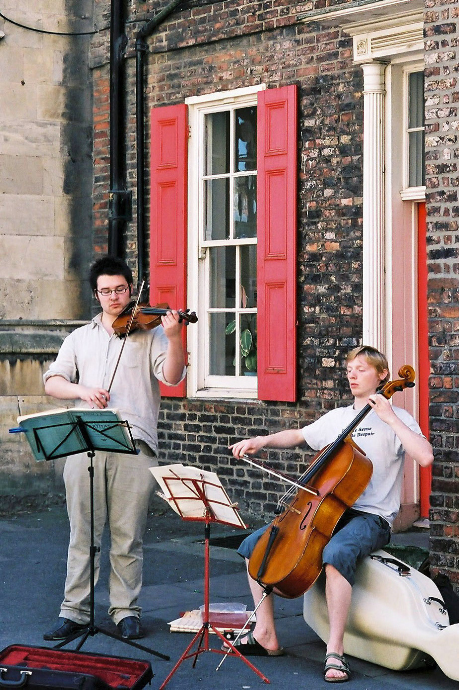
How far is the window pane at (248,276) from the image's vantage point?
31.9 feet

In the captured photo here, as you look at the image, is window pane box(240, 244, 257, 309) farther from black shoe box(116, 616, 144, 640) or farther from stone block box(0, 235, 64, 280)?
black shoe box(116, 616, 144, 640)

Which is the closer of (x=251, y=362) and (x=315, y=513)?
→ (x=315, y=513)

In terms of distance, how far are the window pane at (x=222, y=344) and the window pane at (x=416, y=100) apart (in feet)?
7.54

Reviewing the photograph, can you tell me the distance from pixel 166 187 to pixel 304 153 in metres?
1.55

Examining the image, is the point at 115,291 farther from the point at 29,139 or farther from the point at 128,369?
the point at 29,139

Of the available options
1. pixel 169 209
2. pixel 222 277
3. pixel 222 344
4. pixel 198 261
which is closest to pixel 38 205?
pixel 169 209

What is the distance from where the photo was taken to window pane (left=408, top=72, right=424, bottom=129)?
8.63 metres

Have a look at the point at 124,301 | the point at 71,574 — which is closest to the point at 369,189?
the point at 124,301

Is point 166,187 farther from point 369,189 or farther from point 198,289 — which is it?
point 369,189

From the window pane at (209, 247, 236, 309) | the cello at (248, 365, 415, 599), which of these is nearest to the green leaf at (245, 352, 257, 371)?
the window pane at (209, 247, 236, 309)

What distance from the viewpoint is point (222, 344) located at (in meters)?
10.0

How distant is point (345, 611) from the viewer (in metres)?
5.43

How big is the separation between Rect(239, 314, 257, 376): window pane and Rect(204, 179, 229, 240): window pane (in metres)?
0.74

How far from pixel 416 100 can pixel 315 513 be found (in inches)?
166
